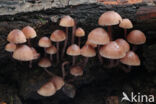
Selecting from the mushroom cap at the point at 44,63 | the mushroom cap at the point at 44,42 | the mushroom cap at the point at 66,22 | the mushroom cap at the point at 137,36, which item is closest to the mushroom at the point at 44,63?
the mushroom cap at the point at 44,63

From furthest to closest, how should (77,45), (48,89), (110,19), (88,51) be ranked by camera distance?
(48,89) < (77,45) < (88,51) < (110,19)

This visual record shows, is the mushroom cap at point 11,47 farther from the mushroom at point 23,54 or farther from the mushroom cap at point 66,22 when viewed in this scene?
the mushroom cap at point 66,22

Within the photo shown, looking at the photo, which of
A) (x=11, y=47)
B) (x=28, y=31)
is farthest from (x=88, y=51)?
(x=11, y=47)

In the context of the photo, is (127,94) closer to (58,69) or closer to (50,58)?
(58,69)

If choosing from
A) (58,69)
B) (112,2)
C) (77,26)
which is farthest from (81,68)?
(112,2)

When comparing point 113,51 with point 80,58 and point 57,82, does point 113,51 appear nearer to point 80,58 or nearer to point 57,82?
point 80,58

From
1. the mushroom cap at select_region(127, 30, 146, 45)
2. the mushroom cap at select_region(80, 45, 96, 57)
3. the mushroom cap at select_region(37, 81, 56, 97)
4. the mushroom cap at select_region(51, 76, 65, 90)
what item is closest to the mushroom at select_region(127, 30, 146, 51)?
the mushroom cap at select_region(127, 30, 146, 45)
